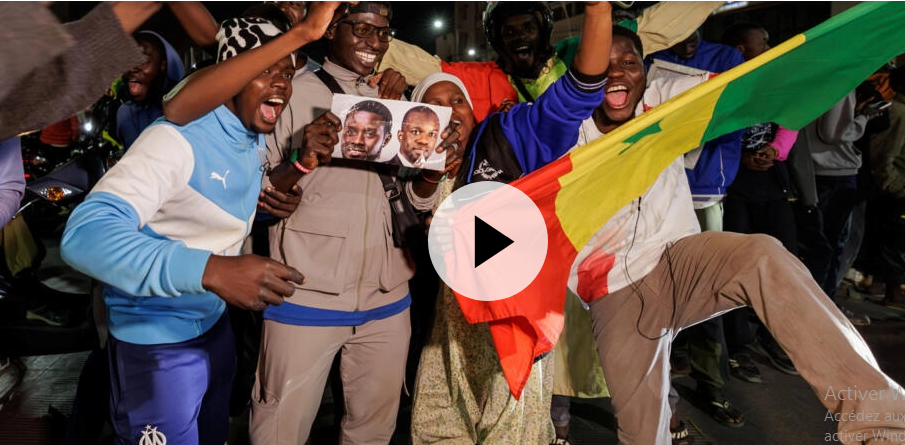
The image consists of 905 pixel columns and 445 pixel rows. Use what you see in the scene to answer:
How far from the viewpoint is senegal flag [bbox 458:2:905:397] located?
7.43ft

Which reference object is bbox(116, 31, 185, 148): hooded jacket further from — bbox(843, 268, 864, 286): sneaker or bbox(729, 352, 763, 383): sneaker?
bbox(843, 268, 864, 286): sneaker

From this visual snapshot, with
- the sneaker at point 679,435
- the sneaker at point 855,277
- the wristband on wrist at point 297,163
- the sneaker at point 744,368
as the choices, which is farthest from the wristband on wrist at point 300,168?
the sneaker at point 855,277

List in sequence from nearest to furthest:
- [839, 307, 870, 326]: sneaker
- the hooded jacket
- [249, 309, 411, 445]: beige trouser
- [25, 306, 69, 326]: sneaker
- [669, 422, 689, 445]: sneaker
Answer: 1. [249, 309, 411, 445]: beige trouser
2. the hooded jacket
3. [669, 422, 689, 445]: sneaker
4. [25, 306, 69, 326]: sneaker
5. [839, 307, 870, 326]: sneaker

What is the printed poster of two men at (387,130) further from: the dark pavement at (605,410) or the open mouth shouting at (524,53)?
the dark pavement at (605,410)

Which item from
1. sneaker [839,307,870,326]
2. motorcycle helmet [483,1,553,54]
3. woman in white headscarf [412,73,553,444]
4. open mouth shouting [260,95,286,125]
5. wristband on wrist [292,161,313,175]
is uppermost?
motorcycle helmet [483,1,553,54]

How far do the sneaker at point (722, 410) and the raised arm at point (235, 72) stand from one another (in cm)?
323

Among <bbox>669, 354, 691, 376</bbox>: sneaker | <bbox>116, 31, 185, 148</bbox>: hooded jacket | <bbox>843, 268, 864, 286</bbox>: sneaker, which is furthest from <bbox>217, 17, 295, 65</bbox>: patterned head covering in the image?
<bbox>843, 268, 864, 286</bbox>: sneaker

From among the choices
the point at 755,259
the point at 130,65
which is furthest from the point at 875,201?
the point at 130,65

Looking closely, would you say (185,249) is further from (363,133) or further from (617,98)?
(617,98)

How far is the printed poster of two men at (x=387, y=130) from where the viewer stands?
2223mm

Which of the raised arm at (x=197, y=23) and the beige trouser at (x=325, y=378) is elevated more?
the raised arm at (x=197, y=23)

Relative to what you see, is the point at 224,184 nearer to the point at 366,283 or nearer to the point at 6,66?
the point at 366,283

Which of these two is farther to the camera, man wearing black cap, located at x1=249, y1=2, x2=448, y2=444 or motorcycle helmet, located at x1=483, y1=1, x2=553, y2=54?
motorcycle helmet, located at x1=483, y1=1, x2=553, y2=54
